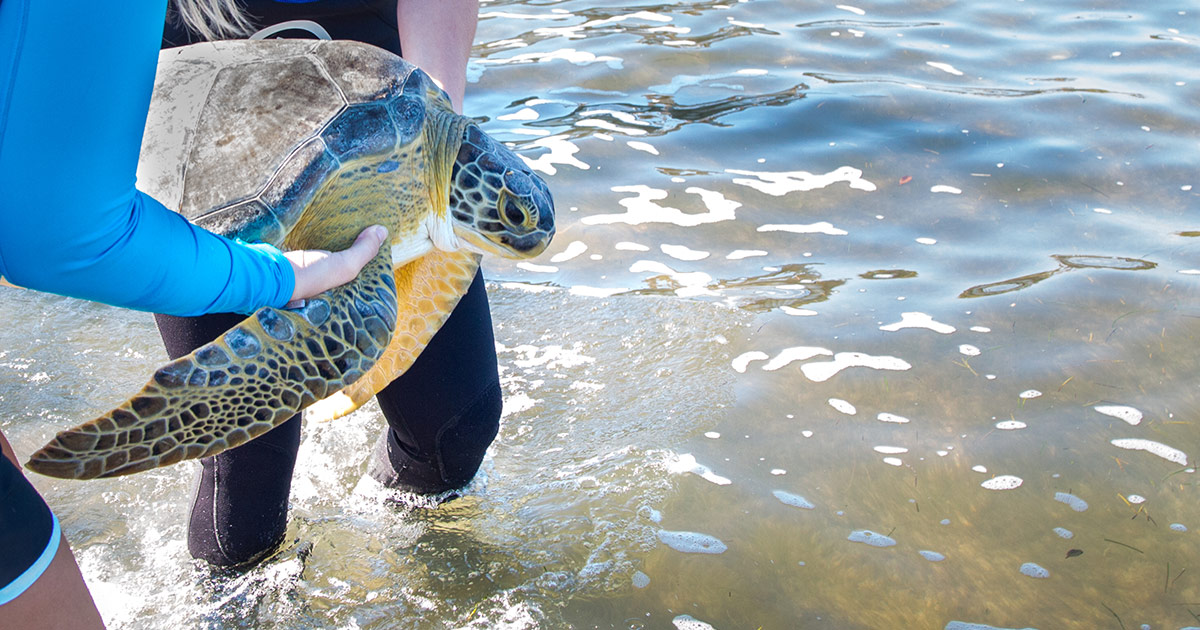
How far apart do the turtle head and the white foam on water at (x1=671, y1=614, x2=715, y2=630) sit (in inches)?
30.4

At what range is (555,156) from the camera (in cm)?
387

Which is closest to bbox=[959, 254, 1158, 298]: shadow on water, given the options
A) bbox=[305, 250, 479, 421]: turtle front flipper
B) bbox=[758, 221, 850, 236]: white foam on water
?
bbox=[758, 221, 850, 236]: white foam on water

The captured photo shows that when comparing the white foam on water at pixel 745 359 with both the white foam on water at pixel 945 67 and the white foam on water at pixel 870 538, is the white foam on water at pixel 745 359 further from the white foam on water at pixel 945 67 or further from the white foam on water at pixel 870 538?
the white foam on water at pixel 945 67

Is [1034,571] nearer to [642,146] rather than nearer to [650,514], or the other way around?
[650,514]

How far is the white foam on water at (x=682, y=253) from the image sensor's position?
3.16 metres

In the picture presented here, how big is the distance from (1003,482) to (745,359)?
2.49 feet

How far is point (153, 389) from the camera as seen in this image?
1.23 meters

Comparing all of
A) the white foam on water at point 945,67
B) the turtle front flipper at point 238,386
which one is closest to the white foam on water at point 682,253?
the turtle front flipper at point 238,386

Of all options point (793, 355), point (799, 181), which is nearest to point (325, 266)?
point (793, 355)

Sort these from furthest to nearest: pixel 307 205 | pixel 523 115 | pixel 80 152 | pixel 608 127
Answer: pixel 523 115
pixel 608 127
pixel 307 205
pixel 80 152

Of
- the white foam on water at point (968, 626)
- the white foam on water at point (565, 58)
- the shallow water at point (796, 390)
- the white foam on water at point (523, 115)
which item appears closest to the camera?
the white foam on water at point (968, 626)

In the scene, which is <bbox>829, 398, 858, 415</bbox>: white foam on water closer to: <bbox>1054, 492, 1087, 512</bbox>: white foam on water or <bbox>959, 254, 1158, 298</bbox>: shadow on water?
<bbox>1054, 492, 1087, 512</bbox>: white foam on water

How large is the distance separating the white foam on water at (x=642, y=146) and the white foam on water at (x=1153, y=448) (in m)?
2.21

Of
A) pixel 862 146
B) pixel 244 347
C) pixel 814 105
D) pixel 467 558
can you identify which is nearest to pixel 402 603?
pixel 467 558
